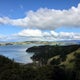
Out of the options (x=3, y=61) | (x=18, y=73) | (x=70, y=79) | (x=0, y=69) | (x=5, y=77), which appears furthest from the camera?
(x=3, y=61)

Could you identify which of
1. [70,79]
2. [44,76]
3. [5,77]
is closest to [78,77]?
[70,79]

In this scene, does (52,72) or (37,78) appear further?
(52,72)

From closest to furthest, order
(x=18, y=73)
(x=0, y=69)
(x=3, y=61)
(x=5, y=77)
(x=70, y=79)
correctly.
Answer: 1. (x=5, y=77)
2. (x=18, y=73)
3. (x=0, y=69)
4. (x=70, y=79)
5. (x=3, y=61)

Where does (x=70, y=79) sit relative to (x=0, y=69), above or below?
below


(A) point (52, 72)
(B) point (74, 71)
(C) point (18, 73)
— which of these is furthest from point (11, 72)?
(B) point (74, 71)

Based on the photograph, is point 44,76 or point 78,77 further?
point 78,77

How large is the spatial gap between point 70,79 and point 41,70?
69.9 ft

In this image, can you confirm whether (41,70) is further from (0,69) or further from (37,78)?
(0,69)

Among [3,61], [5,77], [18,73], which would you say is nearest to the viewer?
[5,77]

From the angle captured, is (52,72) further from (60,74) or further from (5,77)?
(5,77)

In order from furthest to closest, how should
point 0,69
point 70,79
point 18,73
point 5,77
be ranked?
point 70,79 < point 0,69 < point 18,73 < point 5,77

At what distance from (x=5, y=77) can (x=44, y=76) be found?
19.5 metres

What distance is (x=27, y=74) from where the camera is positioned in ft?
361

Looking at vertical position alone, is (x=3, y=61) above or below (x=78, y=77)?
above
